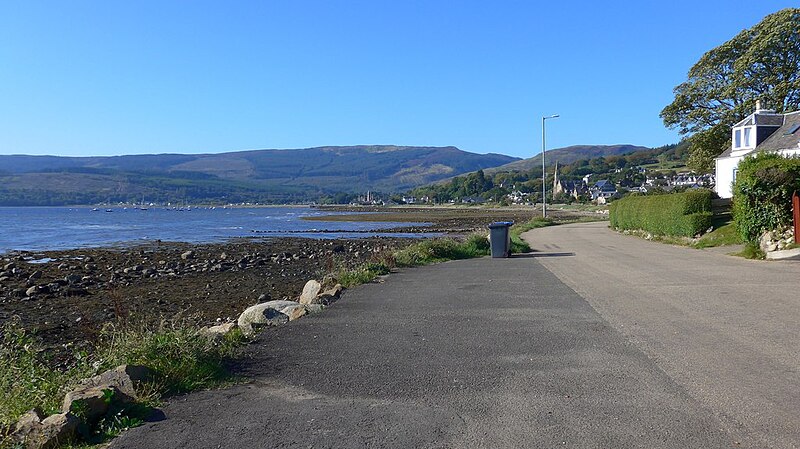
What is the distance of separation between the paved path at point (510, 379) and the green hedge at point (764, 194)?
744cm

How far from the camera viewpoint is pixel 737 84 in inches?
1721

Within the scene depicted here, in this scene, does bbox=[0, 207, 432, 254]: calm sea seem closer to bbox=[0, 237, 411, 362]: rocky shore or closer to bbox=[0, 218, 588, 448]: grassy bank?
bbox=[0, 237, 411, 362]: rocky shore

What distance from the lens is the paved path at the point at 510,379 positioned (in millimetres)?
5441

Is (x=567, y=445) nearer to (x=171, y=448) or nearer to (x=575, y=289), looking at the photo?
(x=171, y=448)

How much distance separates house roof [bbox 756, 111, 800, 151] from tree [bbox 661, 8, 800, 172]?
197 inches

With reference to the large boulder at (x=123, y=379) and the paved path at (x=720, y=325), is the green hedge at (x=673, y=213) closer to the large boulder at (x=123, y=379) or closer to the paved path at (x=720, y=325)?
the paved path at (x=720, y=325)

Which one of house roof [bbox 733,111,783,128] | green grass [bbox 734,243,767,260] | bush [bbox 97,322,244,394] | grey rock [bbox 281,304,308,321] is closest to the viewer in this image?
bush [bbox 97,322,244,394]

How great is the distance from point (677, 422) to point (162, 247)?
4151cm

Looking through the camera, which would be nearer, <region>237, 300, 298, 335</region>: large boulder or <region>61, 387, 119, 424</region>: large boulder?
<region>61, 387, 119, 424</region>: large boulder

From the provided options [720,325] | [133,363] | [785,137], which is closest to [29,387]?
[133,363]

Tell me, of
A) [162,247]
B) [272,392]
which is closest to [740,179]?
[272,392]

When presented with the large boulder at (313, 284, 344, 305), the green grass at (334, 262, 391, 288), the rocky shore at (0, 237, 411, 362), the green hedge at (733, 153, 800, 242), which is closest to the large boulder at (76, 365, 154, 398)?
the rocky shore at (0, 237, 411, 362)

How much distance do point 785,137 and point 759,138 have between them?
264 cm

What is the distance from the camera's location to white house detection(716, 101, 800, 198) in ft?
115
